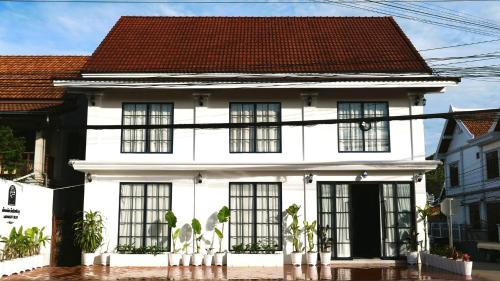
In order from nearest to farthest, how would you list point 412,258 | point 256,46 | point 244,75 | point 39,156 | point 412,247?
point 412,258 < point 412,247 < point 244,75 < point 39,156 < point 256,46

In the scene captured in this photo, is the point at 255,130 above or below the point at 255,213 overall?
above

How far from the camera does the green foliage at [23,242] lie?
47.0ft

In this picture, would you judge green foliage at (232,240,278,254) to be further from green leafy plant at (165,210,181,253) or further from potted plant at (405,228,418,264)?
potted plant at (405,228,418,264)

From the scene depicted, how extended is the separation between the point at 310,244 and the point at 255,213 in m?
2.01

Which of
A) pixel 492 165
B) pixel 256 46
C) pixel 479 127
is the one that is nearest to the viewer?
pixel 256 46

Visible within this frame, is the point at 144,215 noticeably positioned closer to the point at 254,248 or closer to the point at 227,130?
the point at 254,248

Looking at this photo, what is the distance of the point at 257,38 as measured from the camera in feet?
69.1

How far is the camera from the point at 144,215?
682 inches

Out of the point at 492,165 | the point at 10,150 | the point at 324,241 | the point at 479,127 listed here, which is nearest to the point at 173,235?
the point at 324,241

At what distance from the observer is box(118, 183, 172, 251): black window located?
17.2 metres

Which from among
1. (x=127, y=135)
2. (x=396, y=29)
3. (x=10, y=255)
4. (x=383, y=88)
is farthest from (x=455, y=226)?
(x=10, y=255)

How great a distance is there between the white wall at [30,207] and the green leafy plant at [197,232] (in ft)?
15.4

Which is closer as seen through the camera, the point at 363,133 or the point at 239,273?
the point at 239,273

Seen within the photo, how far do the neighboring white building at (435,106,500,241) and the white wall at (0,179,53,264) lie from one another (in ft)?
72.5
